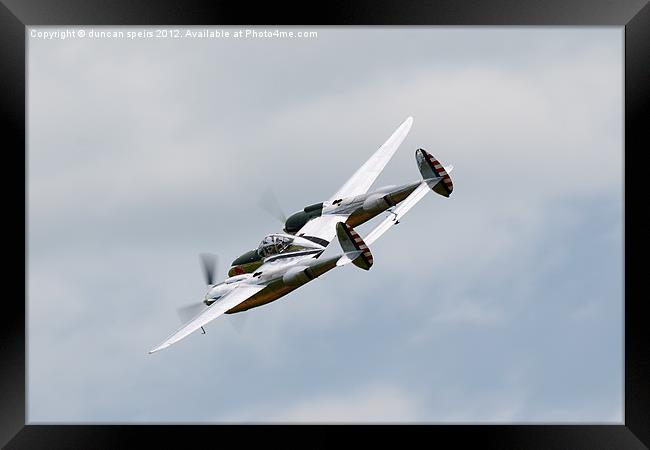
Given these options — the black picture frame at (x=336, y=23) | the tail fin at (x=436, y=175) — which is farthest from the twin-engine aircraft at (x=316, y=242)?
the black picture frame at (x=336, y=23)

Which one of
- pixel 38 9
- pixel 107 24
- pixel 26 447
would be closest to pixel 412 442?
pixel 26 447

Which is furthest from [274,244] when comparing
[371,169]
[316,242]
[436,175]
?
[371,169]

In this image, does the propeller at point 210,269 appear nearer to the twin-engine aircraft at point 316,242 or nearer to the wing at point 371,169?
the twin-engine aircraft at point 316,242

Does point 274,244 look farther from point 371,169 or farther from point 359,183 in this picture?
point 371,169

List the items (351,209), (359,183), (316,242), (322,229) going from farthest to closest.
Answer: (359,183), (351,209), (322,229), (316,242)

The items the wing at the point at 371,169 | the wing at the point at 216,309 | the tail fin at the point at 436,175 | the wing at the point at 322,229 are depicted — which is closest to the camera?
the wing at the point at 216,309

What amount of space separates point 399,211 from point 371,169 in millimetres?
5195

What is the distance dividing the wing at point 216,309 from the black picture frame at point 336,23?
142 inches

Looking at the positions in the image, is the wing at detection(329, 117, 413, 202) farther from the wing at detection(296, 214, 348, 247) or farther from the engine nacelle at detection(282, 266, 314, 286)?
the engine nacelle at detection(282, 266, 314, 286)

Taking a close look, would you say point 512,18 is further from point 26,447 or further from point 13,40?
point 26,447

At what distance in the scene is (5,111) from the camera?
68.9 ft

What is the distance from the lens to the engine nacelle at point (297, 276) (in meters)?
27.4

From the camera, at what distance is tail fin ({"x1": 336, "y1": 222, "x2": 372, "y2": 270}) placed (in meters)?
26.6

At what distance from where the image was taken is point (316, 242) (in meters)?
31.2
